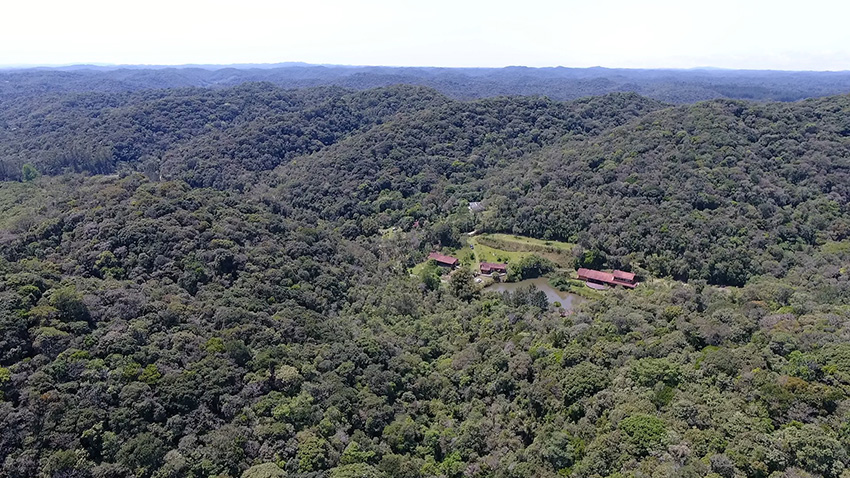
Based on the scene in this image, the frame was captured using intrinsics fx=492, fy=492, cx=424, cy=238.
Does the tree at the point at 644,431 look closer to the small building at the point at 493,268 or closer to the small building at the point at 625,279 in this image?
the small building at the point at 625,279

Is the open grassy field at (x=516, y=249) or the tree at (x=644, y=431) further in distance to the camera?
the open grassy field at (x=516, y=249)

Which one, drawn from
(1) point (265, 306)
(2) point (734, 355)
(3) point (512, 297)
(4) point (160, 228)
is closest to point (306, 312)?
(1) point (265, 306)

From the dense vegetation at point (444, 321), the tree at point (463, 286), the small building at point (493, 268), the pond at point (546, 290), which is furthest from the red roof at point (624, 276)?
the tree at point (463, 286)

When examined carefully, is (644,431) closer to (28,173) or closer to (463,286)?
(463,286)

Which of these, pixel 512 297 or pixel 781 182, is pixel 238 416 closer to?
pixel 512 297

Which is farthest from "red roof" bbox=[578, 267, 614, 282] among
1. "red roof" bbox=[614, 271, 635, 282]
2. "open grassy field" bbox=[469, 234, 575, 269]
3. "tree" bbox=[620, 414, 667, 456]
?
"tree" bbox=[620, 414, 667, 456]

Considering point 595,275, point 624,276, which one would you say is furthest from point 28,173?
point 624,276
